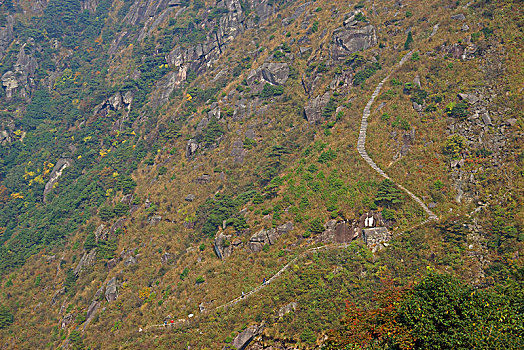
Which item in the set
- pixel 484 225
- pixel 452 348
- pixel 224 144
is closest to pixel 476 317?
pixel 452 348

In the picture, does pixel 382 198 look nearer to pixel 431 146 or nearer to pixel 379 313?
pixel 431 146

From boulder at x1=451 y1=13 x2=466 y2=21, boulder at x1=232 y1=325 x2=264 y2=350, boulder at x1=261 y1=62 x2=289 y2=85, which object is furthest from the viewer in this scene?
boulder at x1=261 y1=62 x2=289 y2=85

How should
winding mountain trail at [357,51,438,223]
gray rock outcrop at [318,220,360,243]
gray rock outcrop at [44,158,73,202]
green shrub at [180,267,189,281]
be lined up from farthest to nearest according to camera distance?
gray rock outcrop at [44,158,73,202], green shrub at [180,267,189,281], gray rock outcrop at [318,220,360,243], winding mountain trail at [357,51,438,223]

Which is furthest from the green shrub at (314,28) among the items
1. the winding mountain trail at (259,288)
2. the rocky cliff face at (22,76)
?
the rocky cliff face at (22,76)

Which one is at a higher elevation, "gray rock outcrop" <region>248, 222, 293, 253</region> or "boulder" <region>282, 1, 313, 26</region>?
"boulder" <region>282, 1, 313, 26</region>

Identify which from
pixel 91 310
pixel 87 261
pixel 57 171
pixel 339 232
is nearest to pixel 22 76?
pixel 57 171

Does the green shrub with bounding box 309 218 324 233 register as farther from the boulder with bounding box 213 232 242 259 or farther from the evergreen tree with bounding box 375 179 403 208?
the boulder with bounding box 213 232 242 259

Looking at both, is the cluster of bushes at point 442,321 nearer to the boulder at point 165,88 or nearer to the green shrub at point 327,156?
the green shrub at point 327,156

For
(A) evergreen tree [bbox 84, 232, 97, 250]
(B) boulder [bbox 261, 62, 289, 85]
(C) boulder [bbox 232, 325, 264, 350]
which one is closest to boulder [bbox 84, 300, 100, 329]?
(A) evergreen tree [bbox 84, 232, 97, 250]

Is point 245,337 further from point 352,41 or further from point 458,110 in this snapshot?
point 352,41
